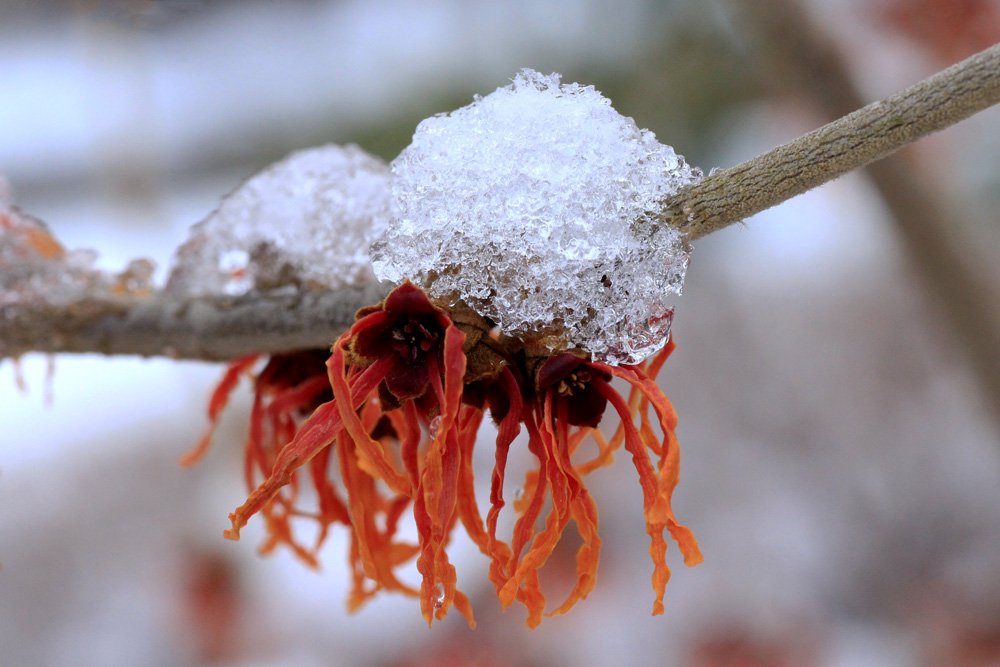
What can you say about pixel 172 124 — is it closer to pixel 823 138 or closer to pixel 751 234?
pixel 751 234

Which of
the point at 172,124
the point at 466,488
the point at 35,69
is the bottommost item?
the point at 466,488

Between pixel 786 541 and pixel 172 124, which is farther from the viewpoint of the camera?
pixel 172 124

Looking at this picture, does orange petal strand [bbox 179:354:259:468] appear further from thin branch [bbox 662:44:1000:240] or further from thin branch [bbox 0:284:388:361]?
thin branch [bbox 662:44:1000:240]

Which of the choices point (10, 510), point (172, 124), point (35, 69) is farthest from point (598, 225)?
point (35, 69)

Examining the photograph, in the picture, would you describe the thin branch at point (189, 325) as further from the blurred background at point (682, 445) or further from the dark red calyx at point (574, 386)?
the blurred background at point (682, 445)

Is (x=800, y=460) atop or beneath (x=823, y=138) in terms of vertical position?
beneath

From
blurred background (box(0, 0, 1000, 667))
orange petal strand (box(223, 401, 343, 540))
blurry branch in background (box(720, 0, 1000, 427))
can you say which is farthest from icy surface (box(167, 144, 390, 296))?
blurred background (box(0, 0, 1000, 667))

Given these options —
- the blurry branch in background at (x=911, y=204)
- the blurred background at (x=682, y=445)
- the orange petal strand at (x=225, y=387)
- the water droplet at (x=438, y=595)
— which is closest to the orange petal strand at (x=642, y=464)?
the water droplet at (x=438, y=595)
